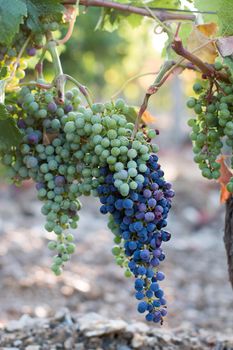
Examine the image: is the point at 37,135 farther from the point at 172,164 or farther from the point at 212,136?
the point at 172,164

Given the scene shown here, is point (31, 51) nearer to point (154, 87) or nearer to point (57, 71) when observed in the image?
point (57, 71)

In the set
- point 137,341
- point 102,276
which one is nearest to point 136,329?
point 137,341

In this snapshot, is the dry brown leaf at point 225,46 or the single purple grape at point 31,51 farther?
the single purple grape at point 31,51

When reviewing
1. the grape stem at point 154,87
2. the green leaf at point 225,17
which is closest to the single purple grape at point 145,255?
the grape stem at point 154,87

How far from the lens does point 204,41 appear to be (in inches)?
67.0

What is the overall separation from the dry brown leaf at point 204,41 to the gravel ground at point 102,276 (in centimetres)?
154

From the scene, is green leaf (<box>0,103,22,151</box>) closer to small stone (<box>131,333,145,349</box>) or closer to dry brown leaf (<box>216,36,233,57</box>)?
dry brown leaf (<box>216,36,233,57</box>)

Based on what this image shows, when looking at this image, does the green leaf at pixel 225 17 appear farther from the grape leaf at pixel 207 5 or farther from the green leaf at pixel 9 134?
the green leaf at pixel 9 134

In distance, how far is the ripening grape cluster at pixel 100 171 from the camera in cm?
160

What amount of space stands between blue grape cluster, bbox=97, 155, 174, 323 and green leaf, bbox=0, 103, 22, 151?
1.07 ft

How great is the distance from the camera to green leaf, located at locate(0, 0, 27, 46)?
1.67m

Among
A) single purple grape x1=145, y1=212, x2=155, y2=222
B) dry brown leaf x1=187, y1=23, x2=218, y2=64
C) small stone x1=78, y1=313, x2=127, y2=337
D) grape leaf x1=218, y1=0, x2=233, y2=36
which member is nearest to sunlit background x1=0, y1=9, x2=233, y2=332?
dry brown leaf x1=187, y1=23, x2=218, y2=64

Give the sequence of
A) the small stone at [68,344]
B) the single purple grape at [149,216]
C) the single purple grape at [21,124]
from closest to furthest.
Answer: the single purple grape at [149,216], the single purple grape at [21,124], the small stone at [68,344]

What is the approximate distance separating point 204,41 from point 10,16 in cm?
54
